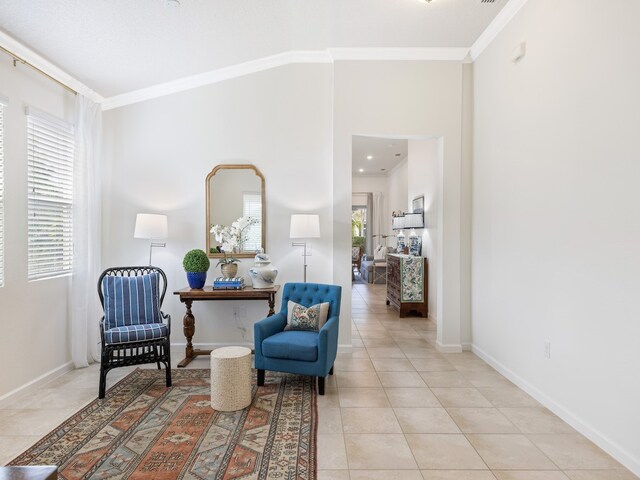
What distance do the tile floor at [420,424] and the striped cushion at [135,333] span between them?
523mm

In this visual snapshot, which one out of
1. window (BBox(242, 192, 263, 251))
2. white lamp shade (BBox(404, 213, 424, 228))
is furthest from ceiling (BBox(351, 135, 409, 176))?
window (BBox(242, 192, 263, 251))

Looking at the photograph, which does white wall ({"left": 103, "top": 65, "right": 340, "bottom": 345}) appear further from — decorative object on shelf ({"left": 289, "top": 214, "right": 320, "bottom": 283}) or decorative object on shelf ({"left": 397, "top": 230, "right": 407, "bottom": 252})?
decorative object on shelf ({"left": 397, "top": 230, "right": 407, "bottom": 252})

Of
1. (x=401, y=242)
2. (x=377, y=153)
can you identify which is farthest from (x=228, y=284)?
(x=377, y=153)

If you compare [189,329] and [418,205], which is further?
[418,205]

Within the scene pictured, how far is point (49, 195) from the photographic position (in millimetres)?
3521

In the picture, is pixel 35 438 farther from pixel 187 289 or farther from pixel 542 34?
pixel 542 34

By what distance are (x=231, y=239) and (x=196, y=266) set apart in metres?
0.48

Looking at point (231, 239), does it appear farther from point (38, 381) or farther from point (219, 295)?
point (38, 381)

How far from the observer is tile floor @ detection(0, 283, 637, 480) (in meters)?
2.13

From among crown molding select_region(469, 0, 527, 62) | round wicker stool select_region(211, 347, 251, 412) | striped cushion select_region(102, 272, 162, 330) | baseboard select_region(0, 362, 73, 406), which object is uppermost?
crown molding select_region(469, 0, 527, 62)

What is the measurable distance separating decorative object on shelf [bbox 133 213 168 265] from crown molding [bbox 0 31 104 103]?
1.46 m

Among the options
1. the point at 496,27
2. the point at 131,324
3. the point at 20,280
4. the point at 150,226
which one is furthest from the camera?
the point at 150,226

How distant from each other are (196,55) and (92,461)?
3.61m

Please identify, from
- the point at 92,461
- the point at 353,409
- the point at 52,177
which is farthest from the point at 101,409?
the point at 52,177
